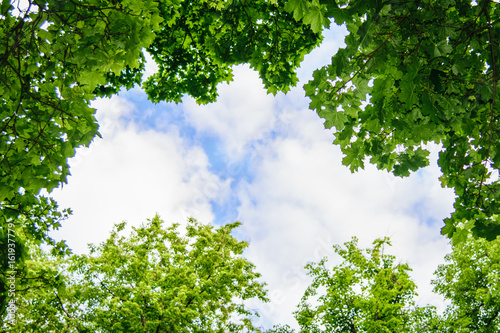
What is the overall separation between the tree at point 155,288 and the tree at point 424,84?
32.5 ft

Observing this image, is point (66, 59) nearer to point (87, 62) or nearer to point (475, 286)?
point (87, 62)

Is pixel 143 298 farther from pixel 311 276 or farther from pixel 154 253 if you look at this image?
pixel 311 276

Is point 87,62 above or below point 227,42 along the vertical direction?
below

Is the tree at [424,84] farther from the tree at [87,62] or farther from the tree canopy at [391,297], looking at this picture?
the tree canopy at [391,297]

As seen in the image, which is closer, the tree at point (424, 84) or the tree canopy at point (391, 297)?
the tree at point (424, 84)

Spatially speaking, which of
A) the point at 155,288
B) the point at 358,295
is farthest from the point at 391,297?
the point at 155,288

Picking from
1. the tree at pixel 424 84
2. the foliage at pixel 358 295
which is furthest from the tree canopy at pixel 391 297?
the tree at pixel 424 84

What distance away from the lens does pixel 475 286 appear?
1783cm

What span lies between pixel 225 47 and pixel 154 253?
12310 mm

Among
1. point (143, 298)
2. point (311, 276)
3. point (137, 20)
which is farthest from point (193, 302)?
point (137, 20)

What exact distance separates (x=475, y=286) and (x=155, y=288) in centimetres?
1696

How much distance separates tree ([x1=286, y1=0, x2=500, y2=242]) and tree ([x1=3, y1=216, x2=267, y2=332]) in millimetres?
9913

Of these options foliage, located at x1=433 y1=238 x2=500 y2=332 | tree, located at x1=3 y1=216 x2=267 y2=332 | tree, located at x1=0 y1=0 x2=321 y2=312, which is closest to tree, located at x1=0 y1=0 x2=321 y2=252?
tree, located at x1=0 y1=0 x2=321 y2=312

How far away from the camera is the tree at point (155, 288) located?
12500 mm
